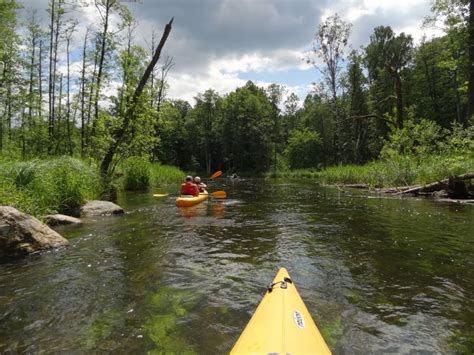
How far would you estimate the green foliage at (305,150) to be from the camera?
53188mm

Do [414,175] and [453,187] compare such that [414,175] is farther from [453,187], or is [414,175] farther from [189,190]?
[189,190]

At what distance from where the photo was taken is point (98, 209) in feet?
33.1

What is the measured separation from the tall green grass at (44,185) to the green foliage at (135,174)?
7130mm

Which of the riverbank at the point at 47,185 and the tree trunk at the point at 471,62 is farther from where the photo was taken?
the tree trunk at the point at 471,62

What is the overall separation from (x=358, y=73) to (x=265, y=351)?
152 feet

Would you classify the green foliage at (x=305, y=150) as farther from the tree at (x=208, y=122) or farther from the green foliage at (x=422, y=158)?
the green foliage at (x=422, y=158)

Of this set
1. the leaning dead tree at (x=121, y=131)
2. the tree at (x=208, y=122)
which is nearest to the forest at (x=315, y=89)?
the leaning dead tree at (x=121, y=131)

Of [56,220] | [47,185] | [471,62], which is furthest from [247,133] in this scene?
[56,220]

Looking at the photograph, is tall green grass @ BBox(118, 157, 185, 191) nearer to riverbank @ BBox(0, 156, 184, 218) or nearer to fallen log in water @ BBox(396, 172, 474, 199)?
riverbank @ BBox(0, 156, 184, 218)

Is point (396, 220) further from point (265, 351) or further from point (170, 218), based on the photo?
point (265, 351)

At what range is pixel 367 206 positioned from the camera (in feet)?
38.7

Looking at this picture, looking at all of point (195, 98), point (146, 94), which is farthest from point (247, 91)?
point (146, 94)

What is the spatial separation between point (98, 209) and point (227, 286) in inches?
Answer: 264

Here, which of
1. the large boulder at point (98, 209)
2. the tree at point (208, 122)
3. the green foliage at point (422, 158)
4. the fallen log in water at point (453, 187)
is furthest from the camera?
the tree at point (208, 122)
